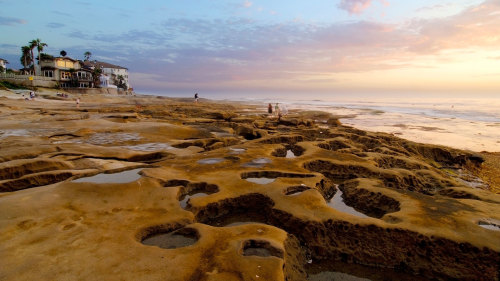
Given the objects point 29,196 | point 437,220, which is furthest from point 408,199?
point 29,196

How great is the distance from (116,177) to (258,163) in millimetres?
5553

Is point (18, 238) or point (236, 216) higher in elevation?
point (18, 238)

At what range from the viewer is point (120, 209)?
7.27 meters

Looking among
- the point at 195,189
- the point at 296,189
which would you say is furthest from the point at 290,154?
the point at 195,189

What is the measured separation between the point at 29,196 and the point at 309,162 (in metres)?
9.99

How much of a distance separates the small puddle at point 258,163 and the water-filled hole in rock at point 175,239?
5596 millimetres

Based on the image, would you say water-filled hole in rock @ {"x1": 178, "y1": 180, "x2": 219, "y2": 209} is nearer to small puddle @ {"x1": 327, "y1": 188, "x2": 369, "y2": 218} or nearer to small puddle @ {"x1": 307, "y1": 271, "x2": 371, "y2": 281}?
small puddle @ {"x1": 327, "y1": 188, "x2": 369, "y2": 218}

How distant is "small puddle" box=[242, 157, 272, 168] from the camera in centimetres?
1199

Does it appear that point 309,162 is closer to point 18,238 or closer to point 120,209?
point 120,209

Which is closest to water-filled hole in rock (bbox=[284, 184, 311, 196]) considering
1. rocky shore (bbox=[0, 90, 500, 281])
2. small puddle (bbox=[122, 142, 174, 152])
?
rocky shore (bbox=[0, 90, 500, 281])

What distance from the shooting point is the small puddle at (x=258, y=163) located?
12.0 metres

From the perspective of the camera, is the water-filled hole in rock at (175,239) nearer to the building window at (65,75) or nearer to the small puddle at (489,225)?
the small puddle at (489,225)

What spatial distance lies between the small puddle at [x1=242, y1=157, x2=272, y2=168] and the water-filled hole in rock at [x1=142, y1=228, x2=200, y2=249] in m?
5.60

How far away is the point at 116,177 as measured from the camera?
1019 centimetres
